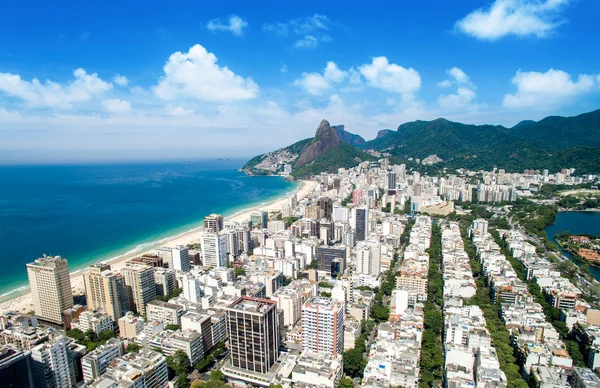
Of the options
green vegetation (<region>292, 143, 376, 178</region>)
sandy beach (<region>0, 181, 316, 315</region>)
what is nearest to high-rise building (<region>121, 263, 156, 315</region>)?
sandy beach (<region>0, 181, 316, 315</region>)

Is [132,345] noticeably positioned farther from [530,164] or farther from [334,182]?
[530,164]

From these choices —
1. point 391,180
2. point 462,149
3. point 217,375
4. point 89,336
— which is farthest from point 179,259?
point 462,149

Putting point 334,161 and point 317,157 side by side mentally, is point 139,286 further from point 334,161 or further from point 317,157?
point 317,157

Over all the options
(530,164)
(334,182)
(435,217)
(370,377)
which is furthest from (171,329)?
(530,164)

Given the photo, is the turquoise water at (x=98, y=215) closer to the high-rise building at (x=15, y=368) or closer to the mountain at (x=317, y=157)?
the high-rise building at (x=15, y=368)

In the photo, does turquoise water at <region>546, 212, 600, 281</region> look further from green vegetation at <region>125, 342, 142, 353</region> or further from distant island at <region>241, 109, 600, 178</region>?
green vegetation at <region>125, 342, 142, 353</region>

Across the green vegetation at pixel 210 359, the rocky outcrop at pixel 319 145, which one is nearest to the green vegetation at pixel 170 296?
the green vegetation at pixel 210 359
